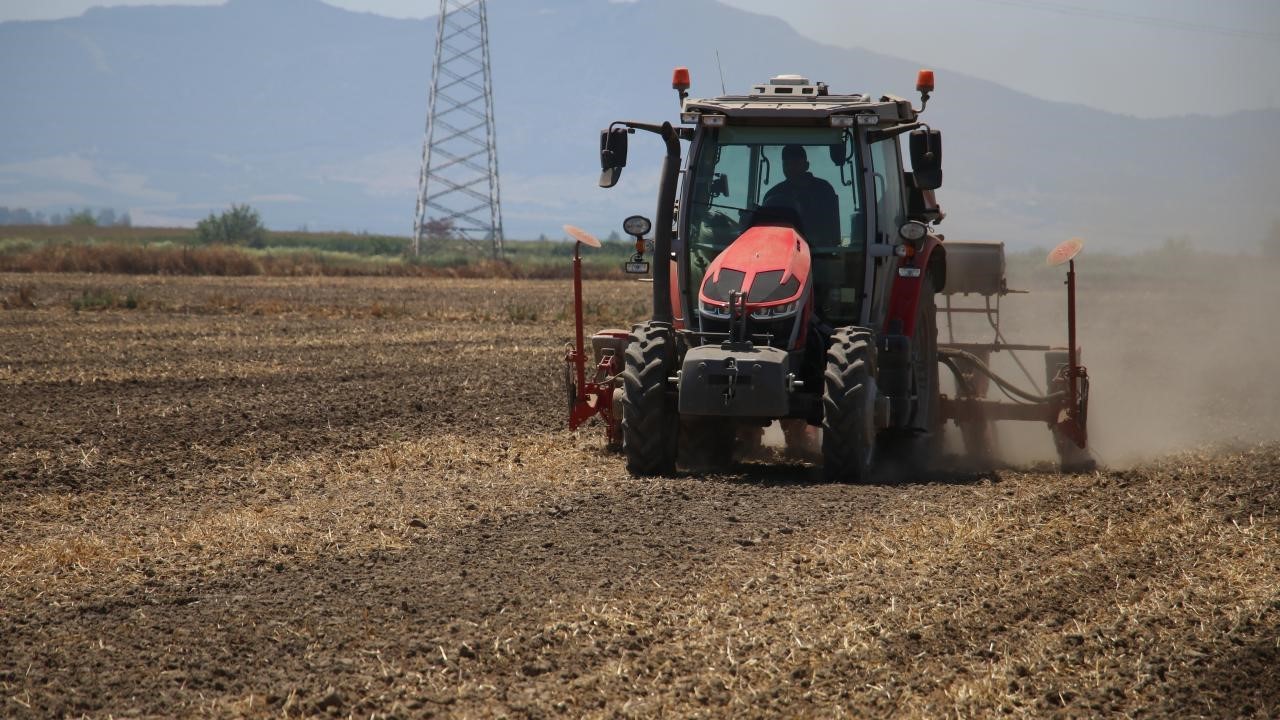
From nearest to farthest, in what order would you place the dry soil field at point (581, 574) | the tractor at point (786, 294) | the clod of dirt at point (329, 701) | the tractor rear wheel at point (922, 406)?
the clod of dirt at point (329, 701)
the dry soil field at point (581, 574)
the tractor at point (786, 294)
the tractor rear wheel at point (922, 406)

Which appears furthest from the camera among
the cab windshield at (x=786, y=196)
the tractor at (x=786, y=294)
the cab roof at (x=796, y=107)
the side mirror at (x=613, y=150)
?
the cab windshield at (x=786, y=196)

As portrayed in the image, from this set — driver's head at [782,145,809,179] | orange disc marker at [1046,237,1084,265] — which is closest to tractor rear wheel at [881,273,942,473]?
orange disc marker at [1046,237,1084,265]

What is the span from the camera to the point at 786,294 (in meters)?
9.78

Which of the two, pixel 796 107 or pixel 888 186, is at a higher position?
pixel 796 107

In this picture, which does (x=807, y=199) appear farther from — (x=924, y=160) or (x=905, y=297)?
(x=905, y=297)

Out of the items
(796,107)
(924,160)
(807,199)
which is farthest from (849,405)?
(796,107)

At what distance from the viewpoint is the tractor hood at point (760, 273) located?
385 inches

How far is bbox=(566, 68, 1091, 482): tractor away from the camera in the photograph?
31.7 feet

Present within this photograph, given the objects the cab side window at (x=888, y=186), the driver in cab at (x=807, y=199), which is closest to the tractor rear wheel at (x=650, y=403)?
the driver in cab at (x=807, y=199)

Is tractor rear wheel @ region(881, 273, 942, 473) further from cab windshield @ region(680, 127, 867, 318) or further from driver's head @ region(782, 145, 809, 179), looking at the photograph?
driver's head @ region(782, 145, 809, 179)

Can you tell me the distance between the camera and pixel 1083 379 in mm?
11391

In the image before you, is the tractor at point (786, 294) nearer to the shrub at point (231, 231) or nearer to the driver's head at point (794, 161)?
the driver's head at point (794, 161)

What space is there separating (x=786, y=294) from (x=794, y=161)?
4.21 feet

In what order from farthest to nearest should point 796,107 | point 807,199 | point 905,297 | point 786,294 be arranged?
point 905,297 < point 807,199 < point 796,107 < point 786,294
